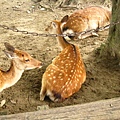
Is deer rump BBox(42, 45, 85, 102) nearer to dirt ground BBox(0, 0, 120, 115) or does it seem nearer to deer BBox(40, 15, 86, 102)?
deer BBox(40, 15, 86, 102)

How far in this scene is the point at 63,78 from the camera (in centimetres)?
411

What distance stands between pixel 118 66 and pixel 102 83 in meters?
0.47

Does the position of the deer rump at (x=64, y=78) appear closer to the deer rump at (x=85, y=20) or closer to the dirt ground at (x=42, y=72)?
the dirt ground at (x=42, y=72)

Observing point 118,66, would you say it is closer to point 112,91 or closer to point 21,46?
point 112,91

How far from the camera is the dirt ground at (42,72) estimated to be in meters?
4.18

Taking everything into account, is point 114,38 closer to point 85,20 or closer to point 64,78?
point 64,78

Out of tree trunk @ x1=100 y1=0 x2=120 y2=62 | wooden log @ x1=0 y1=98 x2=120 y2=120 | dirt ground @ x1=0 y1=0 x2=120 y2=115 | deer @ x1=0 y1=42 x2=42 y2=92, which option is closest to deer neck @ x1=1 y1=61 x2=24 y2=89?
deer @ x1=0 y1=42 x2=42 y2=92

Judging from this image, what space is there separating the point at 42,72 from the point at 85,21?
2.04 meters

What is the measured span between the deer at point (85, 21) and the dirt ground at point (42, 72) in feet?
0.66

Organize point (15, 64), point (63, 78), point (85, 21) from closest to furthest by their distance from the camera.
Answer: point (15, 64) < point (63, 78) < point (85, 21)

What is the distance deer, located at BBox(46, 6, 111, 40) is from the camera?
247 inches

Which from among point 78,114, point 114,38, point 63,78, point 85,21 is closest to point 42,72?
point 63,78

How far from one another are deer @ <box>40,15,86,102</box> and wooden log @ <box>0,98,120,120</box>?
2.60ft

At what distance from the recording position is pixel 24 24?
7.16 m
